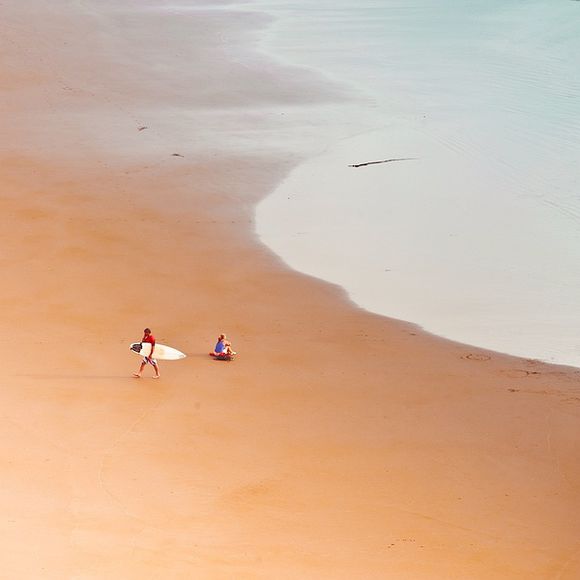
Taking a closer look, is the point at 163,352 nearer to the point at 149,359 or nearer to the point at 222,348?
the point at 149,359

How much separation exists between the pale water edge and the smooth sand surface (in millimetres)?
906

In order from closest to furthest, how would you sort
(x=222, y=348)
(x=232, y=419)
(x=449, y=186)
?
(x=232, y=419), (x=222, y=348), (x=449, y=186)

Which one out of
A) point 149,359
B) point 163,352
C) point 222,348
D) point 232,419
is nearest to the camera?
point 232,419

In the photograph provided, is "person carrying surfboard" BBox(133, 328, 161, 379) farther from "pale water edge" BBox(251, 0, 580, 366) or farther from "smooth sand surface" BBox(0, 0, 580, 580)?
"pale water edge" BBox(251, 0, 580, 366)

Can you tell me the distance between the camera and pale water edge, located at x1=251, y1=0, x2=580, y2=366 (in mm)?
16188

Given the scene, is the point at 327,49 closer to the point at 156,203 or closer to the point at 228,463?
the point at 156,203

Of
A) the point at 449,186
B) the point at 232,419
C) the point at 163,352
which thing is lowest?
the point at 232,419

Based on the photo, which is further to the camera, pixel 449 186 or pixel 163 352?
pixel 449 186

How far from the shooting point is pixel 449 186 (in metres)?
21.5

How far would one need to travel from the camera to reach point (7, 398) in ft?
39.9

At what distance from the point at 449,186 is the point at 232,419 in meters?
10.7

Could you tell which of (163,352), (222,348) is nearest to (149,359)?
(163,352)

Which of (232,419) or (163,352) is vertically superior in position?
(163,352)

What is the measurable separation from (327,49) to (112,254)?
18000mm
